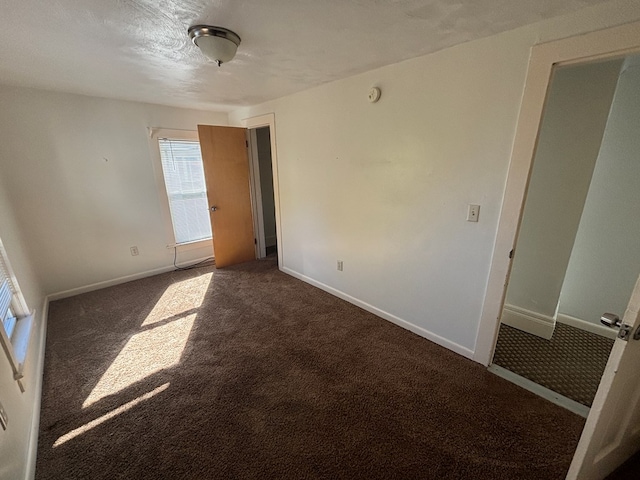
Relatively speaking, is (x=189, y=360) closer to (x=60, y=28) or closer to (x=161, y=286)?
(x=161, y=286)

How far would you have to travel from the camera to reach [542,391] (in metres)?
1.70

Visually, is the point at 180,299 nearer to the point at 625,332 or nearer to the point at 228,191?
the point at 228,191

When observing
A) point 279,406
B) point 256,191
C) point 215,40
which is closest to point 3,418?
point 279,406

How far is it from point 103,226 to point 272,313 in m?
2.38

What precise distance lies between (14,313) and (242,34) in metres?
2.64

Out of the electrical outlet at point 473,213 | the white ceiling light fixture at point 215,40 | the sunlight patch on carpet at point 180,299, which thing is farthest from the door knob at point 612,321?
the sunlight patch on carpet at point 180,299

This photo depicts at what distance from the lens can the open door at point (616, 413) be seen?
88cm

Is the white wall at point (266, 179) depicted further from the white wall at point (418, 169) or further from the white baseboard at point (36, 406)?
the white baseboard at point (36, 406)

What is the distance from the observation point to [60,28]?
4.55 ft

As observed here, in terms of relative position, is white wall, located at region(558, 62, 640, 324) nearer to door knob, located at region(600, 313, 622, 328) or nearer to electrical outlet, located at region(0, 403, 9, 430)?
door knob, located at region(600, 313, 622, 328)

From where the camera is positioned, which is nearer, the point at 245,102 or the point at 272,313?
the point at 272,313

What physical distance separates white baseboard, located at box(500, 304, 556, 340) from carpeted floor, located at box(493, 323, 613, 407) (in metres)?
0.04

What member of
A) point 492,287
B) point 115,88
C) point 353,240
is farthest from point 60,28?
point 492,287

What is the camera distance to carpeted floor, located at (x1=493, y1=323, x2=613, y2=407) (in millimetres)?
1754
